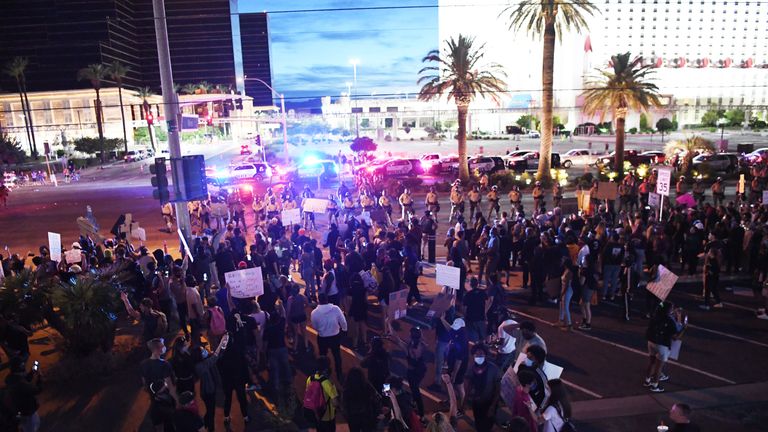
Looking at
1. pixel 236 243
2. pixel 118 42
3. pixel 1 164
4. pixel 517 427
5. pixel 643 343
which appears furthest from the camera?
pixel 118 42

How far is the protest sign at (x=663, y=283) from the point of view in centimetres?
879

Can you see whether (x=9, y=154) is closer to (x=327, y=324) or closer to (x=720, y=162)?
(x=327, y=324)

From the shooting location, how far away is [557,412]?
5520 millimetres

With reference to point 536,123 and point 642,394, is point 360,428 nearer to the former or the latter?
point 642,394

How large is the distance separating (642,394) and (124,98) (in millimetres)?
104679

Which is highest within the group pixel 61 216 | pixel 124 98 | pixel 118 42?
pixel 118 42

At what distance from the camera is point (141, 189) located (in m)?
39.7

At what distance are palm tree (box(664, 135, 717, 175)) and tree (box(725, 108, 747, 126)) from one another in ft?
221

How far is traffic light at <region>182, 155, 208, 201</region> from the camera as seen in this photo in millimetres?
12081

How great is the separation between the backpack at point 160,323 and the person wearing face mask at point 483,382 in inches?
244

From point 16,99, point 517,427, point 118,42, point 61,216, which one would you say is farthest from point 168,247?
point 118,42

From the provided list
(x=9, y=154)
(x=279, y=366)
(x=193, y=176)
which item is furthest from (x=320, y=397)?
(x=9, y=154)

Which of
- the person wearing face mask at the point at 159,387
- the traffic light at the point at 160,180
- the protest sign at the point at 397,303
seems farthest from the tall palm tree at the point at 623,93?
the person wearing face mask at the point at 159,387

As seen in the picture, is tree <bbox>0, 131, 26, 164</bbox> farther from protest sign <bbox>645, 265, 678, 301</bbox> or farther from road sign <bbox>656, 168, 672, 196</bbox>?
protest sign <bbox>645, 265, 678, 301</bbox>
